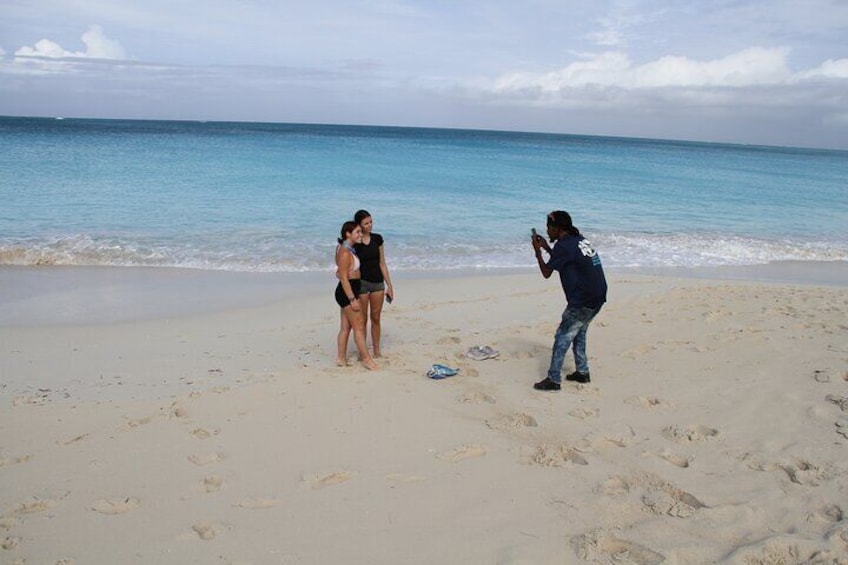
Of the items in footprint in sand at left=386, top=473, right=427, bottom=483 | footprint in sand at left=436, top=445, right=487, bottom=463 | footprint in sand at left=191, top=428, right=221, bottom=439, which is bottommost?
footprint in sand at left=191, top=428, right=221, bottom=439

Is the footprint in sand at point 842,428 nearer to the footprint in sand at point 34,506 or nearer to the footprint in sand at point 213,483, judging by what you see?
the footprint in sand at point 213,483

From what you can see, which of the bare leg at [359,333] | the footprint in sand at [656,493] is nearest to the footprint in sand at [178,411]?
the bare leg at [359,333]

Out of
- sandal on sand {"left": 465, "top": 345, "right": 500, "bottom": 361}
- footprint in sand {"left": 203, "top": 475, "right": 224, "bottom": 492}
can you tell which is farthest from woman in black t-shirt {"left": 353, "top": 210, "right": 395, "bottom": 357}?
footprint in sand {"left": 203, "top": 475, "right": 224, "bottom": 492}

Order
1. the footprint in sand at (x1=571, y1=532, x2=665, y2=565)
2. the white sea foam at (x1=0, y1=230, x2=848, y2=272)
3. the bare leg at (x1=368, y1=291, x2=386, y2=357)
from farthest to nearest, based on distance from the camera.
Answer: the white sea foam at (x1=0, y1=230, x2=848, y2=272) → the bare leg at (x1=368, y1=291, x2=386, y2=357) → the footprint in sand at (x1=571, y1=532, x2=665, y2=565)

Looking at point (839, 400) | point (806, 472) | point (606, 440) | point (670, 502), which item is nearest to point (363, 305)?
point (606, 440)

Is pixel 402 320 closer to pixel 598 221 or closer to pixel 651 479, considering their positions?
pixel 651 479

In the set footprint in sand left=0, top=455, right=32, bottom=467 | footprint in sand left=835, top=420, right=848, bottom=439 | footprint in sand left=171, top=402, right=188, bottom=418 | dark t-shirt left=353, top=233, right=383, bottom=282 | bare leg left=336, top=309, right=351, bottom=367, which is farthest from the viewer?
bare leg left=336, top=309, right=351, bottom=367

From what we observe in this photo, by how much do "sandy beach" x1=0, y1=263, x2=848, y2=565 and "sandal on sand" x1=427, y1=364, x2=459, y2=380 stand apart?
0.44ft

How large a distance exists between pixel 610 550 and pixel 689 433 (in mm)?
1748

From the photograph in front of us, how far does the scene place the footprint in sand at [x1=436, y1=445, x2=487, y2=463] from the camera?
427 cm

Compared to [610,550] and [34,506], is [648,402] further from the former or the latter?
[34,506]

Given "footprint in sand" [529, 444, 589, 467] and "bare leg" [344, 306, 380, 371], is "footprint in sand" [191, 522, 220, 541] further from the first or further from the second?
"bare leg" [344, 306, 380, 371]

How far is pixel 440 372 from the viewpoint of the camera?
586 centimetres

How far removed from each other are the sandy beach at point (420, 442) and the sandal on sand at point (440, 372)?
13 centimetres
